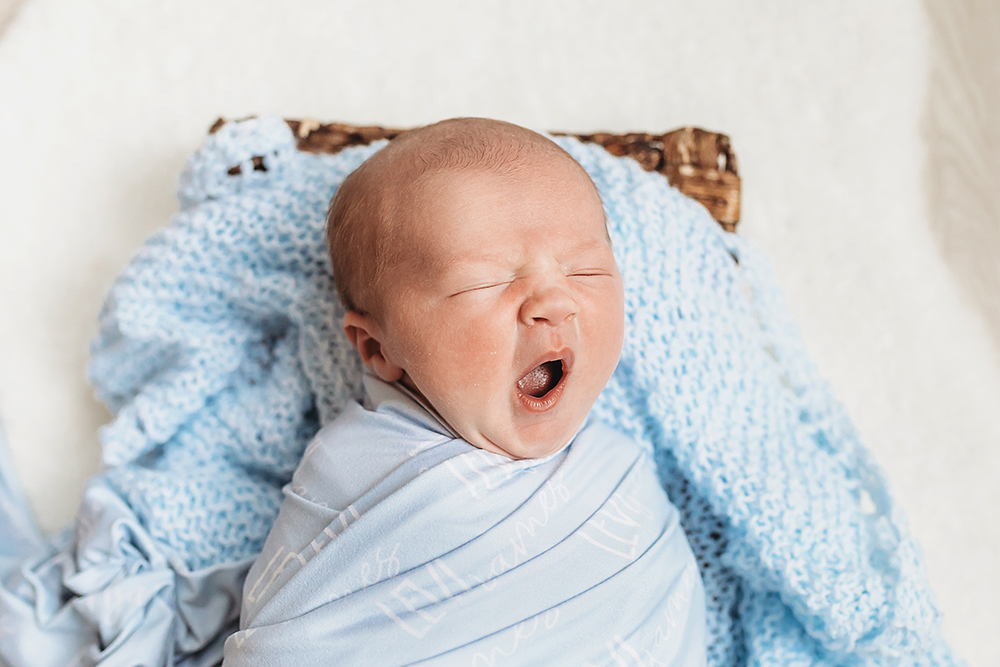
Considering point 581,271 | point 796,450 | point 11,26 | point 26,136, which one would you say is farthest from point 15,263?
point 796,450

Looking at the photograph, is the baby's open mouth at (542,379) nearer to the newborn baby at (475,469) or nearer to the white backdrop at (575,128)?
the newborn baby at (475,469)

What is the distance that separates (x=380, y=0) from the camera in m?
1.38

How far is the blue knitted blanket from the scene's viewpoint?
0.96 m

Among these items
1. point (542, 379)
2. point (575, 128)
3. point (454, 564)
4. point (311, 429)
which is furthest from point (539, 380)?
point (575, 128)

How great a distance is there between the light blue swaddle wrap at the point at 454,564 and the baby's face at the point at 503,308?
0.19 feet

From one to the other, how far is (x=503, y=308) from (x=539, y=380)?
10 centimetres

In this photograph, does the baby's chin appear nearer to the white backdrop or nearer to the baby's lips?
the baby's lips

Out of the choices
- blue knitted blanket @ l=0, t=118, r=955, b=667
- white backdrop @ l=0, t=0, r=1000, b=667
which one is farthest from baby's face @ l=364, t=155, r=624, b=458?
white backdrop @ l=0, t=0, r=1000, b=667

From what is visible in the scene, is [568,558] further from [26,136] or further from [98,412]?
[26,136]

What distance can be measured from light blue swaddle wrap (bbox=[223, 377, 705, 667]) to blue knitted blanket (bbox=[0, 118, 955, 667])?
130 millimetres

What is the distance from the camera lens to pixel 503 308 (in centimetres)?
81

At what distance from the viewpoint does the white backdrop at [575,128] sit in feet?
3.95

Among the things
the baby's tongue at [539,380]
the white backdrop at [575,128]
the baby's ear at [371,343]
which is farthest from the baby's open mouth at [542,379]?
the white backdrop at [575,128]

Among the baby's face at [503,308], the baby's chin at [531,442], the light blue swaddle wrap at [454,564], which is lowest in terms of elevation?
the light blue swaddle wrap at [454,564]
